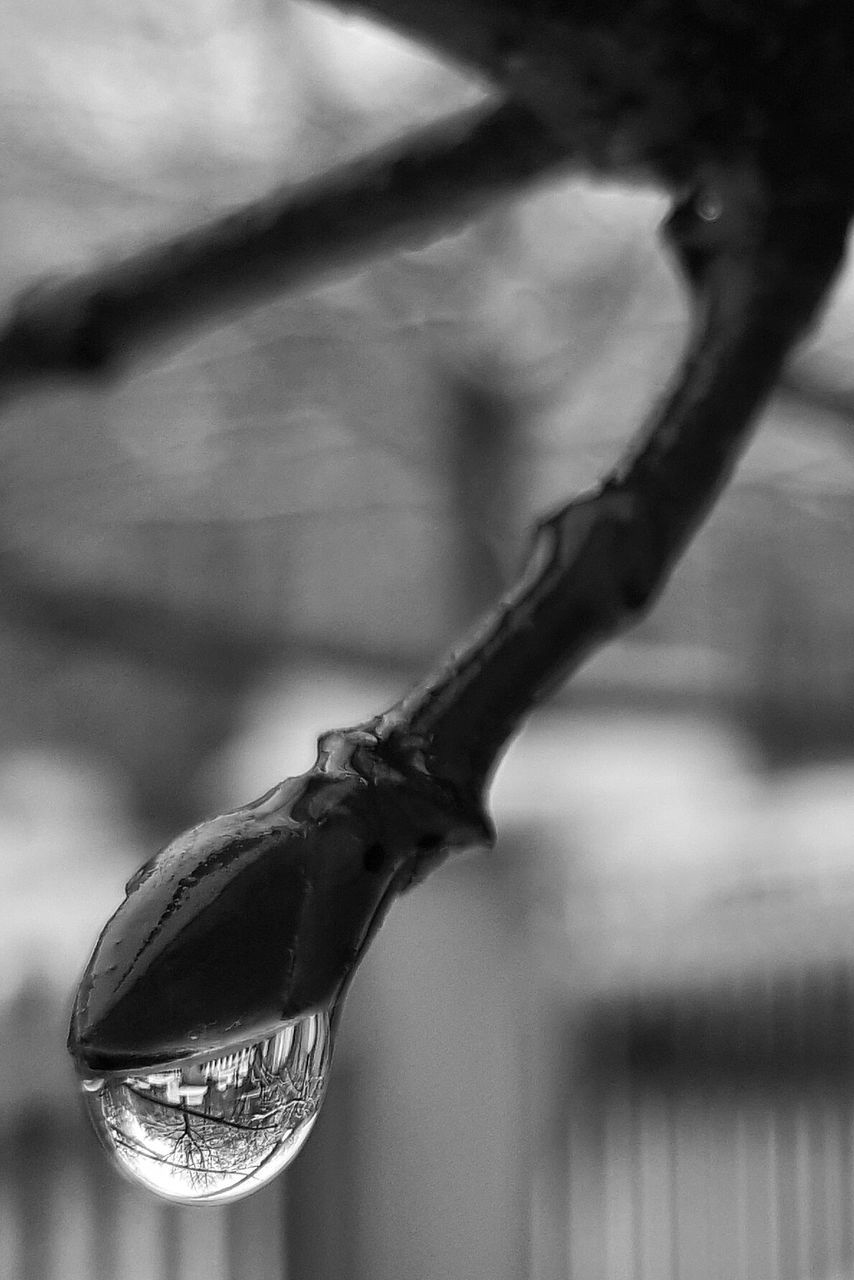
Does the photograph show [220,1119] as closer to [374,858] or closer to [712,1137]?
[374,858]

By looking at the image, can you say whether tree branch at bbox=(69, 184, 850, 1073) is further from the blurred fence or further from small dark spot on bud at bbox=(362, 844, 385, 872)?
the blurred fence

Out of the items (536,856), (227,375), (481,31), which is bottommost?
(481,31)

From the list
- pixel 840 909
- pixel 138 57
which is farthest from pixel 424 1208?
pixel 138 57

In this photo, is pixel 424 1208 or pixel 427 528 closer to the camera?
pixel 424 1208

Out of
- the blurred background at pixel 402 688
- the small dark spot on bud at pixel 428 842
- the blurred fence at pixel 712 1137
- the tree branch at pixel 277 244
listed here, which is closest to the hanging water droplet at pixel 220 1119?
the small dark spot on bud at pixel 428 842

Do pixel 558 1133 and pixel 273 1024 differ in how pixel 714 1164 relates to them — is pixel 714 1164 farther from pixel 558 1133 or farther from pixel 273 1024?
pixel 273 1024

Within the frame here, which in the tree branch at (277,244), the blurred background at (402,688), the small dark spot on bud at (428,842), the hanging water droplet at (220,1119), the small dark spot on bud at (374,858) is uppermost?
the blurred background at (402,688)

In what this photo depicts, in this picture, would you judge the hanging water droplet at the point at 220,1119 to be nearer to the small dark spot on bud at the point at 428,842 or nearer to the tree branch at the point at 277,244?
the small dark spot on bud at the point at 428,842

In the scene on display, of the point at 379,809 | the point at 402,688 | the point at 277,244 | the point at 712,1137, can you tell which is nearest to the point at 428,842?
the point at 379,809
